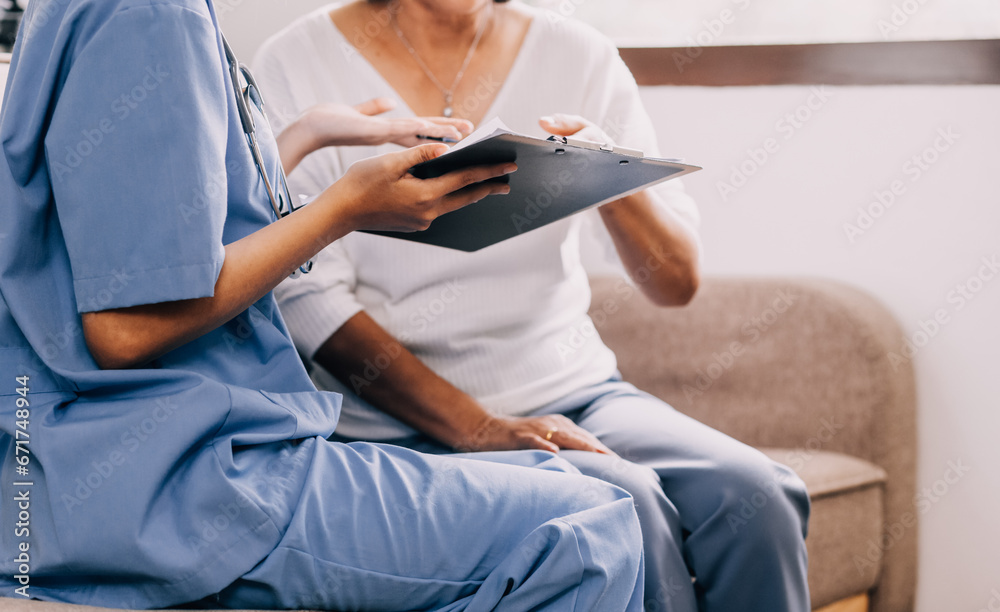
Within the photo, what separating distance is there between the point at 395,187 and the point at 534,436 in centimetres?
41

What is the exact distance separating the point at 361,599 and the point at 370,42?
2.77ft

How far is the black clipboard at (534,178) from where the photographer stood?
69 centimetres

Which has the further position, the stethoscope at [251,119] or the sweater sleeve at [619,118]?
the sweater sleeve at [619,118]

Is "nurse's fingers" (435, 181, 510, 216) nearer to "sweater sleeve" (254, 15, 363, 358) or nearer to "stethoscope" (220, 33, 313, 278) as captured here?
"stethoscope" (220, 33, 313, 278)

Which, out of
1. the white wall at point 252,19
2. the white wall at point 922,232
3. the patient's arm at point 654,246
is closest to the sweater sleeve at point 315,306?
the patient's arm at point 654,246

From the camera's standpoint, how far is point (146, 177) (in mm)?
600

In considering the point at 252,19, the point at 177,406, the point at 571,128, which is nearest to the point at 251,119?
the point at 177,406

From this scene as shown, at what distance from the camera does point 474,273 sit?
114 cm

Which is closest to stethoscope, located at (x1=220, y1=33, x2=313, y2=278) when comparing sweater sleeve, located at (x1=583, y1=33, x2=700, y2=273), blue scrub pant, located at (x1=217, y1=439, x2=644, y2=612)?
blue scrub pant, located at (x1=217, y1=439, x2=644, y2=612)

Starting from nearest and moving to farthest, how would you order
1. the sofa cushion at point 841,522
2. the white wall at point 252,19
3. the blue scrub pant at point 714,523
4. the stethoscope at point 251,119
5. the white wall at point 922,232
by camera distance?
the stethoscope at point 251,119 → the blue scrub pant at point 714,523 → the sofa cushion at point 841,522 → the white wall at point 922,232 → the white wall at point 252,19

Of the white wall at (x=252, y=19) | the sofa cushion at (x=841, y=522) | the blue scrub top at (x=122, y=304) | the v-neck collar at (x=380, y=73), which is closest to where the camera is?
the blue scrub top at (x=122, y=304)

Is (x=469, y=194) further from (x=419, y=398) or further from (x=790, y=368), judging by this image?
(x=790, y=368)

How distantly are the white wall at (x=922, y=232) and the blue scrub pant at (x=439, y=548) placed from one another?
3.39 ft

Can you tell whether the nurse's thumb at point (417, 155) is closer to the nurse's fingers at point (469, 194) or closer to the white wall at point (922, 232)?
the nurse's fingers at point (469, 194)
